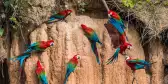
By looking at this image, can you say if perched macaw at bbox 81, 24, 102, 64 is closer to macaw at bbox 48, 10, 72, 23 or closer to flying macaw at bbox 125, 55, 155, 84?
macaw at bbox 48, 10, 72, 23

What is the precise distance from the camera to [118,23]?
23.2 ft

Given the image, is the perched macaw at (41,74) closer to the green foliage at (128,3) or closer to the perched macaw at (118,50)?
the perched macaw at (118,50)

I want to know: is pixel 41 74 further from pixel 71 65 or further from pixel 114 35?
pixel 114 35

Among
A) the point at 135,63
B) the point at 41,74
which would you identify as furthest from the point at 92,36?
the point at 41,74

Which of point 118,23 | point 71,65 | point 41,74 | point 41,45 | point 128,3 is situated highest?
point 128,3

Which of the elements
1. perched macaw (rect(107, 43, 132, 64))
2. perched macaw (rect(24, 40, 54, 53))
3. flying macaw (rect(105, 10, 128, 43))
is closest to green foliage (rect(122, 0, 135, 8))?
flying macaw (rect(105, 10, 128, 43))

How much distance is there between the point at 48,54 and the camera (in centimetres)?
701

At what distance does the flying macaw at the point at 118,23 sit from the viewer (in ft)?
22.9

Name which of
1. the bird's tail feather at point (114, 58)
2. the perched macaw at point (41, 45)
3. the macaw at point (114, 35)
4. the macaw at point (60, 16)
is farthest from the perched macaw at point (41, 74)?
the macaw at point (114, 35)

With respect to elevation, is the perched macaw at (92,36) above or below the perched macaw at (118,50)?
above

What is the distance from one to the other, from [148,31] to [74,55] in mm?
1187

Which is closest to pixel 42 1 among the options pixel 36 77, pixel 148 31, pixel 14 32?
pixel 14 32

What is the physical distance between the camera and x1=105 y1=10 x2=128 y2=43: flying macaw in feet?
22.9

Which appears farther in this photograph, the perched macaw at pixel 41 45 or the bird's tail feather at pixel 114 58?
the bird's tail feather at pixel 114 58
